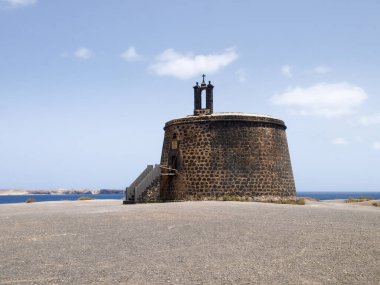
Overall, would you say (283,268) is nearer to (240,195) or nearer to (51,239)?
(51,239)

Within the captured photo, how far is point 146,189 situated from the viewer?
2514 cm

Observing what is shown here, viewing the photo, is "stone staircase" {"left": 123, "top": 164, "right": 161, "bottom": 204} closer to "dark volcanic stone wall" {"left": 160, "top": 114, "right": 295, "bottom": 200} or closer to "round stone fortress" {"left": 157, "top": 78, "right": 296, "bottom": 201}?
"round stone fortress" {"left": 157, "top": 78, "right": 296, "bottom": 201}

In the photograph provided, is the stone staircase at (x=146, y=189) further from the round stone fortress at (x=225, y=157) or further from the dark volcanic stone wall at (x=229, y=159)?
the dark volcanic stone wall at (x=229, y=159)

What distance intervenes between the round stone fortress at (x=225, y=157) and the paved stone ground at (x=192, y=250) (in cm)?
1018

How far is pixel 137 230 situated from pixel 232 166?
43.5 feet

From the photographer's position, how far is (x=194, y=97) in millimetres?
26234

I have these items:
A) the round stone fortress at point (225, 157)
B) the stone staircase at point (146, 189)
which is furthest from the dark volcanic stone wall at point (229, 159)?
the stone staircase at point (146, 189)

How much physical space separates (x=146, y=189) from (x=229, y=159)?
5.08 m

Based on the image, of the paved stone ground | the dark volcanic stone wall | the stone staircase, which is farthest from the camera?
the stone staircase

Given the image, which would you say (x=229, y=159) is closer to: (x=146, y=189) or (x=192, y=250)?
(x=146, y=189)

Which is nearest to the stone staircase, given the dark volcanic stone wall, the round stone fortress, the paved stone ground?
the round stone fortress

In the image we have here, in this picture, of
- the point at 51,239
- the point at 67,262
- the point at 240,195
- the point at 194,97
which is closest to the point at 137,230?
the point at 51,239

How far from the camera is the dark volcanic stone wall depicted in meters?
24.1

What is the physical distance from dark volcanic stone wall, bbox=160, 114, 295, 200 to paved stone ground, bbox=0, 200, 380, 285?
33.4 ft
